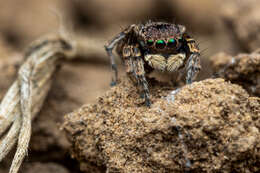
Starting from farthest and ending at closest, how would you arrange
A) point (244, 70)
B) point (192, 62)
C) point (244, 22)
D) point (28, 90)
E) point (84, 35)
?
point (84, 35), point (244, 22), point (28, 90), point (244, 70), point (192, 62)

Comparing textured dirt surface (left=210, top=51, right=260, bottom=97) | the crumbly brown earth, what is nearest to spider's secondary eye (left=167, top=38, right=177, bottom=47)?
the crumbly brown earth

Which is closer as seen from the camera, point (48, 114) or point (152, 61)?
point (152, 61)

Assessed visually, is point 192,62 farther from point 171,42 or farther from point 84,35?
point 84,35

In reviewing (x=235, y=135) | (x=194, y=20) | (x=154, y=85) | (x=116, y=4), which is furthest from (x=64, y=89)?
(x=194, y=20)

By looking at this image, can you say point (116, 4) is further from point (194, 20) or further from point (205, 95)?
point (205, 95)

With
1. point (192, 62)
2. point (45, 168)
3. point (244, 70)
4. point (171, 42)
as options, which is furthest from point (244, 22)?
point (45, 168)

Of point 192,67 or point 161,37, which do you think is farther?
point 192,67

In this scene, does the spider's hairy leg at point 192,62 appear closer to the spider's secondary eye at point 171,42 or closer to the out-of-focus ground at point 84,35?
the spider's secondary eye at point 171,42
